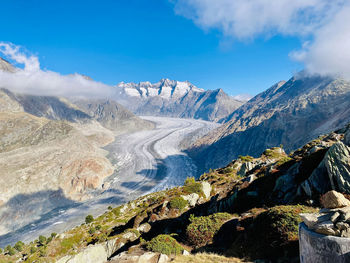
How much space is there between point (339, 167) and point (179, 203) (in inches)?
844

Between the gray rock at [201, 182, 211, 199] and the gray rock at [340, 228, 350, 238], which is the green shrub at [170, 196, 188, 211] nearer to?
the gray rock at [201, 182, 211, 199]

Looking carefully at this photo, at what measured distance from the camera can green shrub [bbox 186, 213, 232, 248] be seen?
17.3m

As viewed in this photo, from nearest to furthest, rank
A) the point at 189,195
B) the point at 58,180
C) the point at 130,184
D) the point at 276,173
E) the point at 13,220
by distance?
1. the point at 276,173
2. the point at 189,195
3. the point at 13,220
4. the point at 58,180
5. the point at 130,184

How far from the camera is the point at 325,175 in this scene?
14273 mm

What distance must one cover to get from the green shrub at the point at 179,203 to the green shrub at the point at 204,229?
34.0 feet

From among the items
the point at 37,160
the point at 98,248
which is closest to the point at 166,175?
the point at 37,160

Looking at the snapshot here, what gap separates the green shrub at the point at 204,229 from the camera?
56.8 feet

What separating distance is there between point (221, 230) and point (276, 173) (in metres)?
9.97

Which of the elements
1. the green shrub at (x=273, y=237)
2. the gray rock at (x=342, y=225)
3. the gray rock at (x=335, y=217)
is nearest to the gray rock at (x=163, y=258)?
the green shrub at (x=273, y=237)

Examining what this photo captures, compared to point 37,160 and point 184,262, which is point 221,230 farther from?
point 37,160

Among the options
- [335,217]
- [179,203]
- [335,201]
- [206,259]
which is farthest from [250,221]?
[179,203]

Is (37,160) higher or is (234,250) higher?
(37,160)

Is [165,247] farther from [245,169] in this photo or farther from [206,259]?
[245,169]

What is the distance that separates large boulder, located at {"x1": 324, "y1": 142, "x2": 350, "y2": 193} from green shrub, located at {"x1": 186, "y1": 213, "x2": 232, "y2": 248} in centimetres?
947
